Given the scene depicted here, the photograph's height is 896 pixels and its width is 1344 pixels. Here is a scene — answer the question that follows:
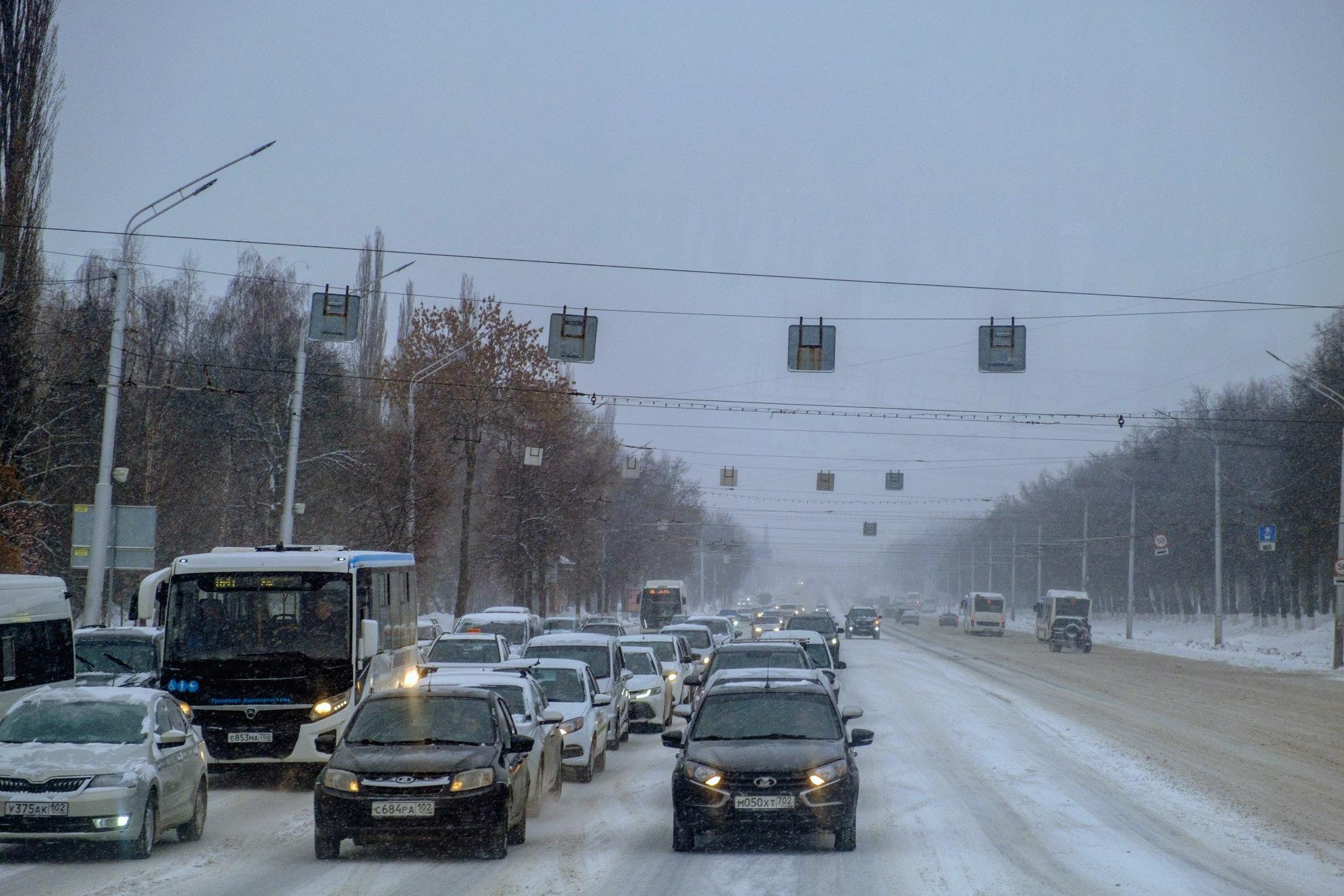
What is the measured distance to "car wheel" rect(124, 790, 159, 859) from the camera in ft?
40.4

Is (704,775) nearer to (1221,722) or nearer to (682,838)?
(682,838)

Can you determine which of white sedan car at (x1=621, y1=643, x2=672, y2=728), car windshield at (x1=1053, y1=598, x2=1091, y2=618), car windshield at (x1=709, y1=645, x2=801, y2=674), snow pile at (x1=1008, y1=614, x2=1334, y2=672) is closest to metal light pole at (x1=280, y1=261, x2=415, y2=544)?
white sedan car at (x1=621, y1=643, x2=672, y2=728)

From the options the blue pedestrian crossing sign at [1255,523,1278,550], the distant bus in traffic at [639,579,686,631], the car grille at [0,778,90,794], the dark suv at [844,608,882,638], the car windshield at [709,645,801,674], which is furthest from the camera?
the dark suv at [844,608,882,638]

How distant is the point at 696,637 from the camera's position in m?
38.8

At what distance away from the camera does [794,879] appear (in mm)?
11258

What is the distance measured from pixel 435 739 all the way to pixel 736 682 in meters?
3.19

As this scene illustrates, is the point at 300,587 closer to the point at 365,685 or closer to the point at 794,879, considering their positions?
the point at 365,685

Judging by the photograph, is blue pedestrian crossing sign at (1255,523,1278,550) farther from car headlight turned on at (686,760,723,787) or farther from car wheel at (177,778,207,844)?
car wheel at (177,778,207,844)

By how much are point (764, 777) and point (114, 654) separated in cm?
1676

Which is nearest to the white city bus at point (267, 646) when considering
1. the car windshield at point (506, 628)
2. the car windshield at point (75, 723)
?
the car windshield at point (75, 723)

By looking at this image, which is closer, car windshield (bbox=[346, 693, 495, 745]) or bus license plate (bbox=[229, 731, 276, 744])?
car windshield (bbox=[346, 693, 495, 745])

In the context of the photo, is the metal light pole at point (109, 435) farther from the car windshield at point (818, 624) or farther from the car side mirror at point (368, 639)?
the car windshield at point (818, 624)

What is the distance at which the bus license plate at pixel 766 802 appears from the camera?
12602 millimetres

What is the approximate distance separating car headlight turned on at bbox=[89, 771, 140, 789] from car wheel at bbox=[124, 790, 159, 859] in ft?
0.88
